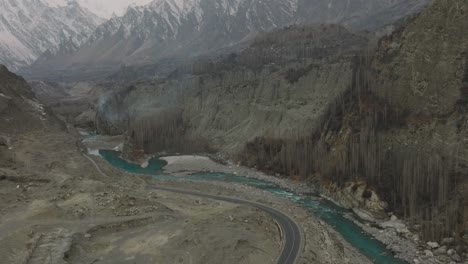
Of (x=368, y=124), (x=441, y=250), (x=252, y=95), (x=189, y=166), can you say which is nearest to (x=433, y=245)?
(x=441, y=250)

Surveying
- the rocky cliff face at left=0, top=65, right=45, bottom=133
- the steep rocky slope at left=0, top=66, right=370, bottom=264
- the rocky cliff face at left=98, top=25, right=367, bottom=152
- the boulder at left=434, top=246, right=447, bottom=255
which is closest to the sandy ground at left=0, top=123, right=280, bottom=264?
the steep rocky slope at left=0, top=66, right=370, bottom=264

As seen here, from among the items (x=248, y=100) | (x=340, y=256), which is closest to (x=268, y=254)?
(x=340, y=256)

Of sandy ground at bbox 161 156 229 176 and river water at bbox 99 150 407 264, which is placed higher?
sandy ground at bbox 161 156 229 176

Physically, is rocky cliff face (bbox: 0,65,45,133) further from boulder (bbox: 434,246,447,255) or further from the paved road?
boulder (bbox: 434,246,447,255)

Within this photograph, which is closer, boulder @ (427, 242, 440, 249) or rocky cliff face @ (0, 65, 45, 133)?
boulder @ (427, 242, 440, 249)

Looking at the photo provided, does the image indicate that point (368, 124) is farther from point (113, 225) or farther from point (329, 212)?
point (113, 225)

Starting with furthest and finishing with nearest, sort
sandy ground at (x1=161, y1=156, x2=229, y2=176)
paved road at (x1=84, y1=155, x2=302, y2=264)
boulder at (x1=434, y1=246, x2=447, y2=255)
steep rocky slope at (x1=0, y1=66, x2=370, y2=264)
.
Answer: sandy ground at (x1=161, y1=156, x2=229, y2=176), boulder at (x1=434, y1=246, x2=447, y2=255), paved road at (x1=84, y1=155, x2=302, y2=264), steep rocky slope at (x1=0, y1=66, x2=370, y2=264)

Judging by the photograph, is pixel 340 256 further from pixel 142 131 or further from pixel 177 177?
pixel 142 131
